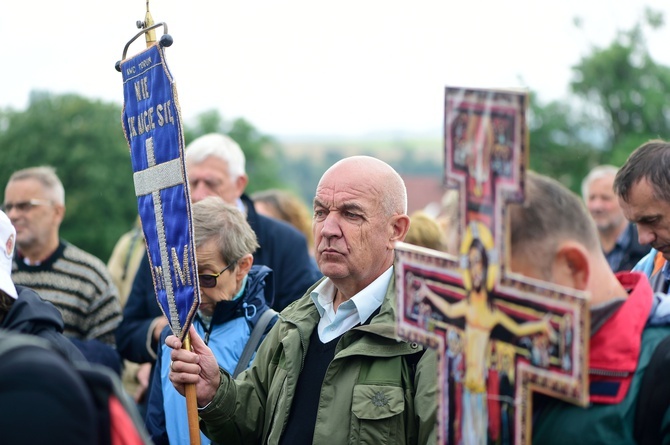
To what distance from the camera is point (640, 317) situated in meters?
2.44

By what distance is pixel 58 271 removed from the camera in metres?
5.92

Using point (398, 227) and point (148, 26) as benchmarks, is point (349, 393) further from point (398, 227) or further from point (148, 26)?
point (148, 26)

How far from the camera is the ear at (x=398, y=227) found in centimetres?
384

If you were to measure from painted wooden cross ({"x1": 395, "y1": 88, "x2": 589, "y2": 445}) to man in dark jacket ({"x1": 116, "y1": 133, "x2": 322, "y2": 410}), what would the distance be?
2665 mm

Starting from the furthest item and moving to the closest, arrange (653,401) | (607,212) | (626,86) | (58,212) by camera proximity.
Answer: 1. (626,86)
2. (607,212)
3. (58,212)
4. (653,401)

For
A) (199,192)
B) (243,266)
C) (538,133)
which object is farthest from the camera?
(538,133)

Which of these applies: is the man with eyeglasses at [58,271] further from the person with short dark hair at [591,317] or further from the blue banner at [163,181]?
the person with short dark hair at [591,317]

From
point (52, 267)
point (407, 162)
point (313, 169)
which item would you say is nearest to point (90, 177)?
point (52, 267)

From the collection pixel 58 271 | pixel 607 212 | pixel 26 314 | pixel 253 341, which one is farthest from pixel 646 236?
pixel 607 212

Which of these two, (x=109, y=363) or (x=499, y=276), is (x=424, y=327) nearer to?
(x=499, y=276)

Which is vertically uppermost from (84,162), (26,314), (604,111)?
(26,314)

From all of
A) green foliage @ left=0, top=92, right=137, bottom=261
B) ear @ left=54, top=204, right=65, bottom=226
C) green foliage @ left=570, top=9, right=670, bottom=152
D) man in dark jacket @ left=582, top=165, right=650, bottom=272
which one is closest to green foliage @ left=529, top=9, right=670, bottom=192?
green foliage @ left=570, top=9, right=670, bottom=152

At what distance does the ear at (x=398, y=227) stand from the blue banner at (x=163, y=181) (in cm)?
80

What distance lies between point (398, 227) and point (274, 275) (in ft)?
4.84
